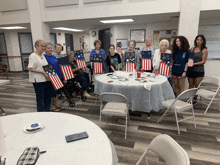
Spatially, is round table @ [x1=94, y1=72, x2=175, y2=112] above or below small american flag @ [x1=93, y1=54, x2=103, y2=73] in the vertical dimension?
below

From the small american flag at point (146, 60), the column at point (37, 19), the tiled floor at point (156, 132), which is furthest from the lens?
the column at point (37, 19)

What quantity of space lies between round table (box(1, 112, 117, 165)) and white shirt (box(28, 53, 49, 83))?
144cm

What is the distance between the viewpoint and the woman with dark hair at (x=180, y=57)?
3.71 metres

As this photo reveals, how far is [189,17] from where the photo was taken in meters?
4.35

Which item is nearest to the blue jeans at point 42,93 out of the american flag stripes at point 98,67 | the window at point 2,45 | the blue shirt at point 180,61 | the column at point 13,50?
the american flag stripes at point 98,67

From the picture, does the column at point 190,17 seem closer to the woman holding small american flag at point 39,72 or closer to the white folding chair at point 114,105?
the white folding chair at point 114,105

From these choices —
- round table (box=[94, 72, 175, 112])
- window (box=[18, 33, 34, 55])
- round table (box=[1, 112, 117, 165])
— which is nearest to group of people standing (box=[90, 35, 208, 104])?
round table (box=[94, 72, 175, 112])

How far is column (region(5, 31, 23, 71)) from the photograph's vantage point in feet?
30.4

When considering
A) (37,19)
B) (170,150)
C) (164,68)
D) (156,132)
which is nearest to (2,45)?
(37,19)

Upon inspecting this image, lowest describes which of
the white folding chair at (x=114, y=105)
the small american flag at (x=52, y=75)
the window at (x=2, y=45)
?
the white folding chair at (x=114, y=105)

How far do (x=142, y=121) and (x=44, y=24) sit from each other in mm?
5301

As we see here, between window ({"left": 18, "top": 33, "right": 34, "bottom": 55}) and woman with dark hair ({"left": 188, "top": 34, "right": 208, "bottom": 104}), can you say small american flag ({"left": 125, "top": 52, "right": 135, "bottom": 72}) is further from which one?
window ({"left": 18, "top": 33, "right": 34, "bottom": 55})

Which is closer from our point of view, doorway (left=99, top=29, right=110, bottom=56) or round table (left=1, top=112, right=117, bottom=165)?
round table (left=1, top=112, right=117, bottom=165)

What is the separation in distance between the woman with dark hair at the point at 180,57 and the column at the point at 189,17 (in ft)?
3.22
